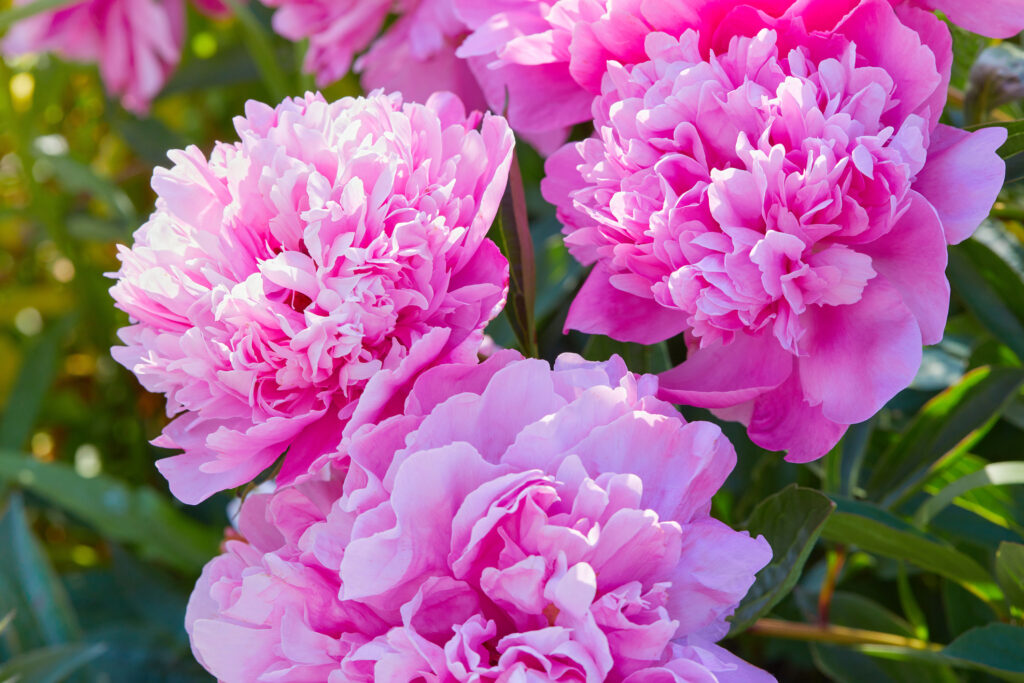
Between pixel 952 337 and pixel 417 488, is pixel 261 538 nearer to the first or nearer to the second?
pixel 417 488

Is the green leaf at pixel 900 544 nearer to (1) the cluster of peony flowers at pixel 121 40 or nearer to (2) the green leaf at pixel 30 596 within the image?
(2) the green leaf at pixel 30 596

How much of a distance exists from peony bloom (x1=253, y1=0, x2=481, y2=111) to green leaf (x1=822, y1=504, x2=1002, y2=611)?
0.92 ft

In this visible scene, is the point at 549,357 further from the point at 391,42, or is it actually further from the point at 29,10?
the point at 29,10

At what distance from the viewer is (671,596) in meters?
0.33

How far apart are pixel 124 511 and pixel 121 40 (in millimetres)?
417

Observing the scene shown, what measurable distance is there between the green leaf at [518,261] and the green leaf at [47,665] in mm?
343

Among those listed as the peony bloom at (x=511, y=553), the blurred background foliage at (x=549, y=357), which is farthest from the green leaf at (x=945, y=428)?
the peony bloom at (x=511, y=553)

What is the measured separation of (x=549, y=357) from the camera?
2.27 feet

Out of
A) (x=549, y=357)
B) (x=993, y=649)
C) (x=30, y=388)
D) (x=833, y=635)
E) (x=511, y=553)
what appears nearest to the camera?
(x=511, y=553)

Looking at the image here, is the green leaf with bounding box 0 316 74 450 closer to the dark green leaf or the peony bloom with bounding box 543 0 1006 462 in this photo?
the dark green leaf

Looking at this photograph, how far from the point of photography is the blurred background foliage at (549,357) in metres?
0.46

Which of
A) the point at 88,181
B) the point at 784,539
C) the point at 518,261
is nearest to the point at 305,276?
the point at 518,261

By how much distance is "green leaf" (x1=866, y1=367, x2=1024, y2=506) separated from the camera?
19.9 inches

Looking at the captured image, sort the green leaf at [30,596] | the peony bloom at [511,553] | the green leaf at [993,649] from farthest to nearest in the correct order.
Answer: the green leaf at [30,596], the green leaf at [993,649], the peony bloom at [511,553]
